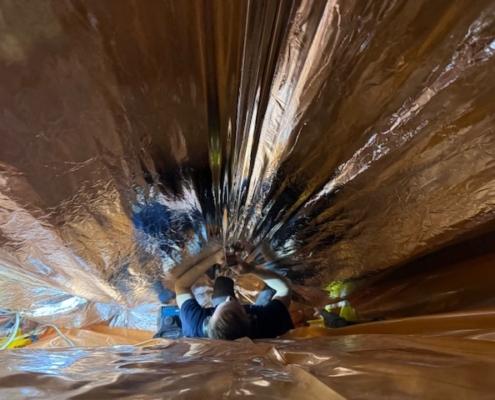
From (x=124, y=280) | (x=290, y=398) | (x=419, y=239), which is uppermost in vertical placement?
(x=124, y=280)

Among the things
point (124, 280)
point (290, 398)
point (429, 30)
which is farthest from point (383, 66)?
point (124, 280)

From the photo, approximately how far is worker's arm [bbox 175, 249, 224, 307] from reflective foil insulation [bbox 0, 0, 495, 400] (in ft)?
0.54

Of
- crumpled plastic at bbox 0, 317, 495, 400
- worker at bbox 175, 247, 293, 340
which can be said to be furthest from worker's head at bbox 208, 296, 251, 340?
crumpled plastic at bbox 0, 317, 495, 400

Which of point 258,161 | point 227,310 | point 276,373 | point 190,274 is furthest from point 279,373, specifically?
point 190,274

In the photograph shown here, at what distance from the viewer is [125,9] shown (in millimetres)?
371

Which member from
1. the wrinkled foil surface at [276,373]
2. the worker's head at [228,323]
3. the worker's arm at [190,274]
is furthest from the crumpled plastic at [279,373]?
the worker's arm at [190,274]

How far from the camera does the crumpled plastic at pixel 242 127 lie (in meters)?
0.40

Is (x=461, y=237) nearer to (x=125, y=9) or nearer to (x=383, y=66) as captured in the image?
(x=383, y=66)

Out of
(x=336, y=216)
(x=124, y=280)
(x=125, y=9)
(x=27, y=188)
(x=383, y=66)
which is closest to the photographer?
(x=125, y=9)

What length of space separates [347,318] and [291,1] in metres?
1.17

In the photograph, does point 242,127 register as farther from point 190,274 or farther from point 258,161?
point 190,274

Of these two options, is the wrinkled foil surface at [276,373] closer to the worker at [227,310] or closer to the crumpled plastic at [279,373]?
the crumpled plastic at [279,373]

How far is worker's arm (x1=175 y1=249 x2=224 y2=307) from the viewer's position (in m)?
1.19

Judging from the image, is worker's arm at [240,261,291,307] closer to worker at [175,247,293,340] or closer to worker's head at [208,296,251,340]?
worker at [175,247,293,340]
